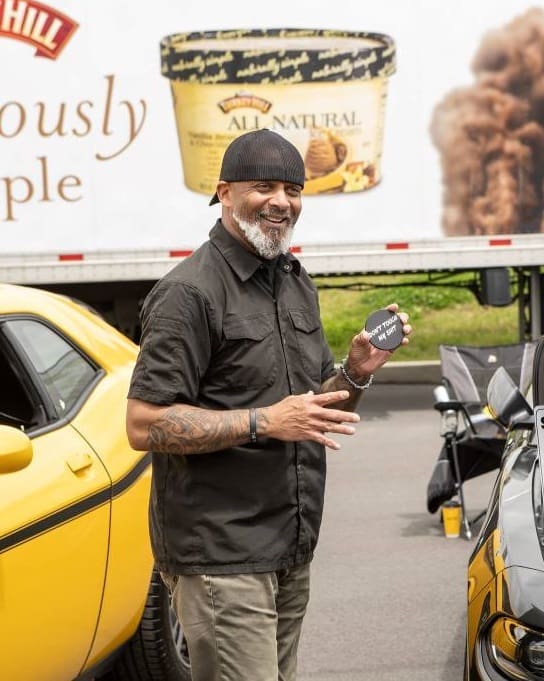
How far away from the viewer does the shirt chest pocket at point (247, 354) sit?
3174mm

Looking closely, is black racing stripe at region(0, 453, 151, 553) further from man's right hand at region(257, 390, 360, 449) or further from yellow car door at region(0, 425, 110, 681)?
man's right hand at region(257, 390, 360, 449)

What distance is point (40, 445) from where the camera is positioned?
13.4 ft

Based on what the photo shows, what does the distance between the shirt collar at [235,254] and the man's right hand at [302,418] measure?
37 cm

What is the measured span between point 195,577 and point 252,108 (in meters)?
9.69

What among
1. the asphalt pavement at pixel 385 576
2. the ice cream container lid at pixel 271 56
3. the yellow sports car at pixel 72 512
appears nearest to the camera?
the yellow sports car at pixel 72 512

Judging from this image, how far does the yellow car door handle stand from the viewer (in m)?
4.10

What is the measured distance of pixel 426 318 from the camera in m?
22.9

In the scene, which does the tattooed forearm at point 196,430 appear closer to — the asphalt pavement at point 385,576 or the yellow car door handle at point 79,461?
the yellow car door handle at point 79,461

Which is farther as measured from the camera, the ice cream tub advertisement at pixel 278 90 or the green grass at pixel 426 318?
the green grass at pixel 426 318

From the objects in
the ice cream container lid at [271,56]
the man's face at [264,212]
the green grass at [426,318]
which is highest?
the ice cream container lid at [271,56]

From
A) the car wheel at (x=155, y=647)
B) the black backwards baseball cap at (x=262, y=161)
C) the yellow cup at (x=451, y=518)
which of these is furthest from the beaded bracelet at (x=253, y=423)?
the yellow cup at (x=451, y=518)

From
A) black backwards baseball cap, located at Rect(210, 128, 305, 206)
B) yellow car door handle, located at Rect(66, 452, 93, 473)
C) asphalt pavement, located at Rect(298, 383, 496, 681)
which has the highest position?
black backwards baseball cap, located at Rect(210, 128, 305, 206)

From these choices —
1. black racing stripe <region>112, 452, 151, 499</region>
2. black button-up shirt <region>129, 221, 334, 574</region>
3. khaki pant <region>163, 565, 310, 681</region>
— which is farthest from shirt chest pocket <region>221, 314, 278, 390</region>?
black racing stripe <region>112, 452, 151, 499</region>

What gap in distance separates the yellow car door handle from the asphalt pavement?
1.64 meters
